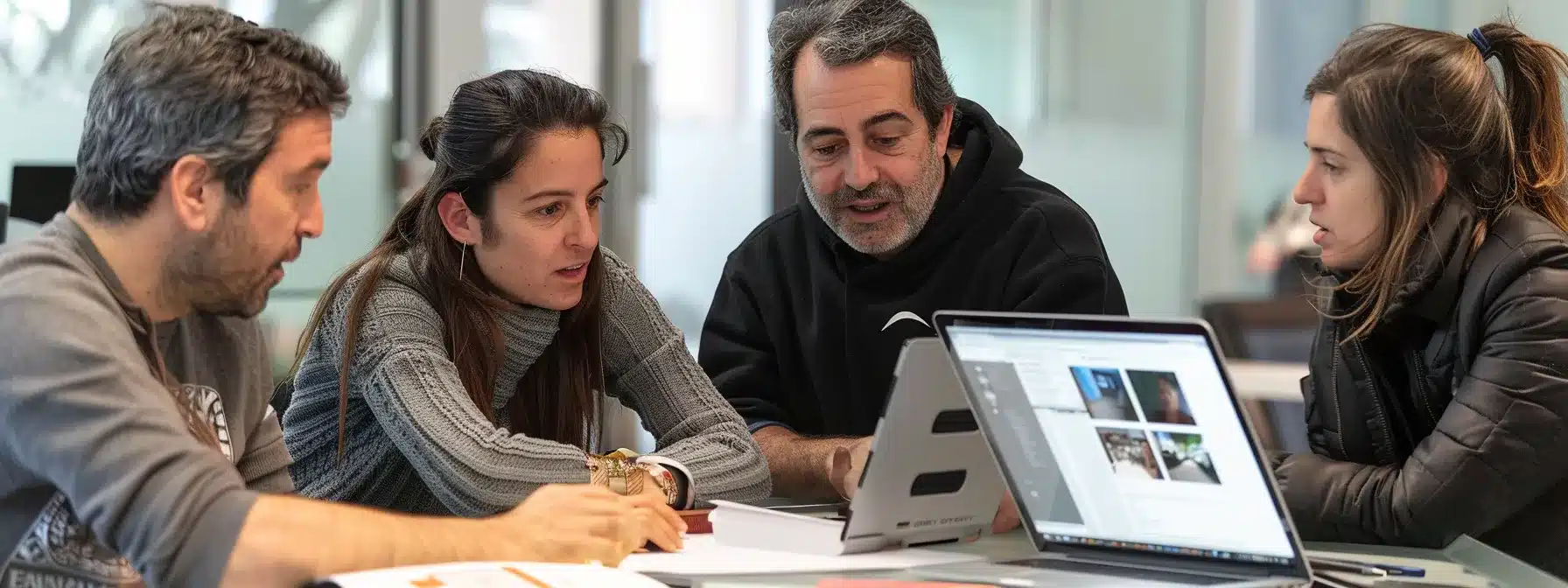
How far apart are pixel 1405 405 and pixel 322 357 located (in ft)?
4.21

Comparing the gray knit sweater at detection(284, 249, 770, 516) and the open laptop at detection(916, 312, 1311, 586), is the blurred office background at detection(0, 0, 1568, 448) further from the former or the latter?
the open laptop at detection(916, 312, 1311, 586)

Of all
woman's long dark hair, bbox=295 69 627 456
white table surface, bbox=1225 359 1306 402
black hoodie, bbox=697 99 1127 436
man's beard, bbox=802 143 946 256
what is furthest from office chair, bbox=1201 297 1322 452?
woman's long dark hair, bbox=295 69 627 456

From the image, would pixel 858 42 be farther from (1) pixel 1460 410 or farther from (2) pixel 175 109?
(2) pixel 175 109

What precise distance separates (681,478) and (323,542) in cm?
66

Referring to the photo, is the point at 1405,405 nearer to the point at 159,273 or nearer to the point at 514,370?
the point at 514,370

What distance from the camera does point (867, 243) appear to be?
89.6 inches

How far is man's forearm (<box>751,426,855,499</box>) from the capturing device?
6.68 feet

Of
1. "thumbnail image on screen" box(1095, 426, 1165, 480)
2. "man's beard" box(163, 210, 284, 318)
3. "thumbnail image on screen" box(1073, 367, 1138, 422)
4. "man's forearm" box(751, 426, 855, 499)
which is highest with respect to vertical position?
"man's beard" box(163, 210, 284, 318)

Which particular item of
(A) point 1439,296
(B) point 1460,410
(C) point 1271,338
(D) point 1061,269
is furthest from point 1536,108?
(C) point 1271,338

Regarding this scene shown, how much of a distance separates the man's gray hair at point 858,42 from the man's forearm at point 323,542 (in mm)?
1092

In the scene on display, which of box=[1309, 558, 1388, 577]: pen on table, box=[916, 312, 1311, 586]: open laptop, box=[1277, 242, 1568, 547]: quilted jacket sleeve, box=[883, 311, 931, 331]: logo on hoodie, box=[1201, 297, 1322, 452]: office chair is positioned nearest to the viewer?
box=[916, 312, 1311, 586]: open laptop

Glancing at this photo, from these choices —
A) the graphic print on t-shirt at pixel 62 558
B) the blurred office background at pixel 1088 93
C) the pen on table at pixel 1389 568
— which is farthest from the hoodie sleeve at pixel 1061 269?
the blurred office background at pixel 1088 93

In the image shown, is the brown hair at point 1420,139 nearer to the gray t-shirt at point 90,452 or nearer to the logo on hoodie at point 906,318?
the logo on hoodie at point 906,318

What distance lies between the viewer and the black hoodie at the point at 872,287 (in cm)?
223
